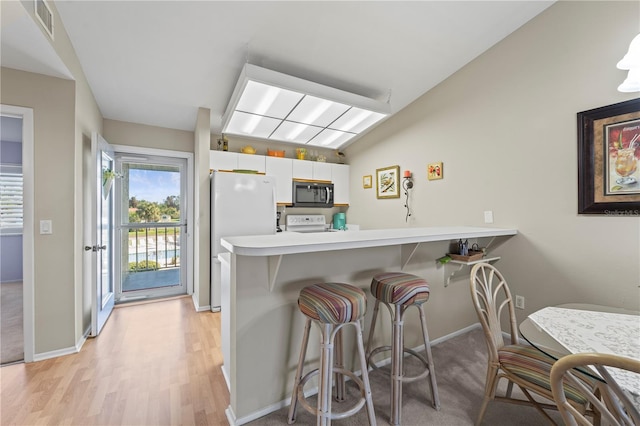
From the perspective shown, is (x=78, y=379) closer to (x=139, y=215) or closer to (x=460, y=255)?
(x=139, y=215)

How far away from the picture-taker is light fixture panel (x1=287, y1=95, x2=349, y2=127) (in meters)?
2.79

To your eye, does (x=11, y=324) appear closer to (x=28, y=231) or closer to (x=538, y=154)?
(x=28, y=231)

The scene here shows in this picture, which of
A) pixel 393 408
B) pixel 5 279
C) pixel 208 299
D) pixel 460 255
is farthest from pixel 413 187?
pixel 5 279

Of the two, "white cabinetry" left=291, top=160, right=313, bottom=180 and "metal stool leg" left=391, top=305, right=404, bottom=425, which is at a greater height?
"white cabinetry" left=291, top=160, right=313, bottom=180

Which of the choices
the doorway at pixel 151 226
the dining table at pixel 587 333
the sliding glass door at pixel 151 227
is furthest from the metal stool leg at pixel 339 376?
the sliding glass door at pixel 151 227

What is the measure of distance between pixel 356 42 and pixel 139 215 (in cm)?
356

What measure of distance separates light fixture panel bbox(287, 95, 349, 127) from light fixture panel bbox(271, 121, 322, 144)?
126 millimetres

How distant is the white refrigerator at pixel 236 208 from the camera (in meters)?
3.10

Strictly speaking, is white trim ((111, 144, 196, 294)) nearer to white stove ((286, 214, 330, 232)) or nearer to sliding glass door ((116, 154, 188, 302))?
sliding glass door ((116, 154, 188, 302))

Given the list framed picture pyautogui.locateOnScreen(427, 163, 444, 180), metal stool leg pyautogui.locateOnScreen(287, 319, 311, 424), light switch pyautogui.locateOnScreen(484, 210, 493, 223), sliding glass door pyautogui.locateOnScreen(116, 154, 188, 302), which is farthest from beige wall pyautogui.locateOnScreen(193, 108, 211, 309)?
light switch pyautogui.locateOnScreen(484, 210, 493, 223)

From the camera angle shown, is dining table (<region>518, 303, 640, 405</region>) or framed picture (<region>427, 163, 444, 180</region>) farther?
framed picture (<region>427, 163, 444, 180</region>)

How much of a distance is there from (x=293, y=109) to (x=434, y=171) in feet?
6.19

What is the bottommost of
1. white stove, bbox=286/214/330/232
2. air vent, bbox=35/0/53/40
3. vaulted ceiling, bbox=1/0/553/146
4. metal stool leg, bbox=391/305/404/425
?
metal stool leg, bbox=391/305/404/425

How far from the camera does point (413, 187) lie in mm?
3492
